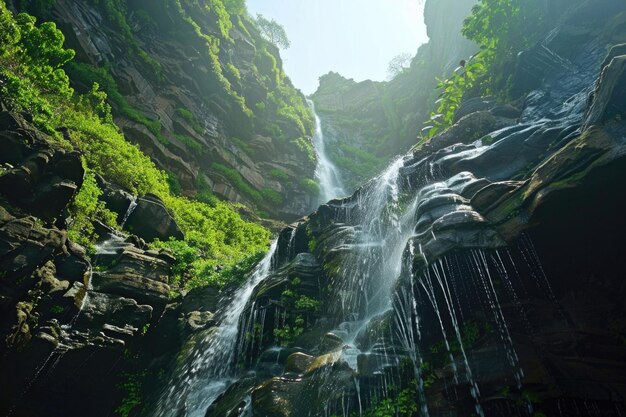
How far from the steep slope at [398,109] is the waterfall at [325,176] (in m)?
1.45

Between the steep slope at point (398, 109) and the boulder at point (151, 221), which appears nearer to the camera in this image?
→ the boulder at point (151, 221)

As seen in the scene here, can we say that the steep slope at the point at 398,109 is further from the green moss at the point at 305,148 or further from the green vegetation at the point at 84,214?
the green vegetation at the point at 84,214

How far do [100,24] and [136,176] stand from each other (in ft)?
49.5

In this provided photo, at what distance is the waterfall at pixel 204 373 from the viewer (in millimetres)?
8695

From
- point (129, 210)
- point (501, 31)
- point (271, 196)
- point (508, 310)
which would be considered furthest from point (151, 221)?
point (501, 31)

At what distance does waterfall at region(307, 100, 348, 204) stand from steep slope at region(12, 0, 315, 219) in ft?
5.40

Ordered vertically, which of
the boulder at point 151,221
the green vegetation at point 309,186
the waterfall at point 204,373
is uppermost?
the green vegetation at point 309,186

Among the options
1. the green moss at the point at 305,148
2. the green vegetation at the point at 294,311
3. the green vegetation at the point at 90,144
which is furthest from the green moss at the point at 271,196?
the green vegetation at the point at 294,311

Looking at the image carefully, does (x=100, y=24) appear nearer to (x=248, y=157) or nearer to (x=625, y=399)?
(x=248, y=157)

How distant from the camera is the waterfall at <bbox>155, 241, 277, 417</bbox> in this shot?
28.5 feet

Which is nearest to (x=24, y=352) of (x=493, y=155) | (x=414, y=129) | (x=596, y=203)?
(x=596, y=203)

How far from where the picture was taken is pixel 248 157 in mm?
30797

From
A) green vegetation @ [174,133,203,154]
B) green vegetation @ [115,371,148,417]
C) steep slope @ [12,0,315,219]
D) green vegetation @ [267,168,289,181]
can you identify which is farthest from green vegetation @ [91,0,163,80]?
green vegetation @ [115,371,148,417]

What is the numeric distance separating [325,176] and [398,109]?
16.8m
